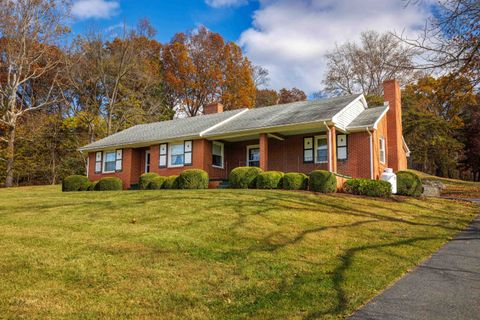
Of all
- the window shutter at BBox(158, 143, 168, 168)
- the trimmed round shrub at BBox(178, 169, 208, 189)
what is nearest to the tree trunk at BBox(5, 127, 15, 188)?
the window shutter at BBox(158, 143, 168, 168)

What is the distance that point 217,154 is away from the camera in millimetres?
23812

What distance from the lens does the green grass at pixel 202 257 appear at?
18.4 ft

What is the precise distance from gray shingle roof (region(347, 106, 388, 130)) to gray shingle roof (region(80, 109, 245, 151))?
25.4 ft

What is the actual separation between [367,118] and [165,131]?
12.1m

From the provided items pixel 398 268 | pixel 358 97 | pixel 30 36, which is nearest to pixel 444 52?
pixel 398 268

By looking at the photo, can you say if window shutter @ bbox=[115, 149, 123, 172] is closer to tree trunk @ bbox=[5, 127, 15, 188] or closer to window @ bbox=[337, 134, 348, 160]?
tree trunk @ bbox=[5, 127, 15, 188]

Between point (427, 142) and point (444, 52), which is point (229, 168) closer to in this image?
point (444, 52)

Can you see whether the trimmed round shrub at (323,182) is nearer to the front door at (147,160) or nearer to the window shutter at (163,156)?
the window shutter at (163,156)

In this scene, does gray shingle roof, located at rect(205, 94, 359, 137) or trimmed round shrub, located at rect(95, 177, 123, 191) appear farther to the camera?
trimmed round shrub, located at rect(95, 177, 123, 191)

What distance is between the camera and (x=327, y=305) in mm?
5719

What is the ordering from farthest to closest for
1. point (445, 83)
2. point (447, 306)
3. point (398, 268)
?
point (445, 83) → point (398, 268) → point (447, 306)

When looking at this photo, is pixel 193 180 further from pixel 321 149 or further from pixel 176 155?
pixel 321 149

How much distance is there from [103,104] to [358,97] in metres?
24.5

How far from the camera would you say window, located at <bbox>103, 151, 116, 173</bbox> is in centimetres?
2717
